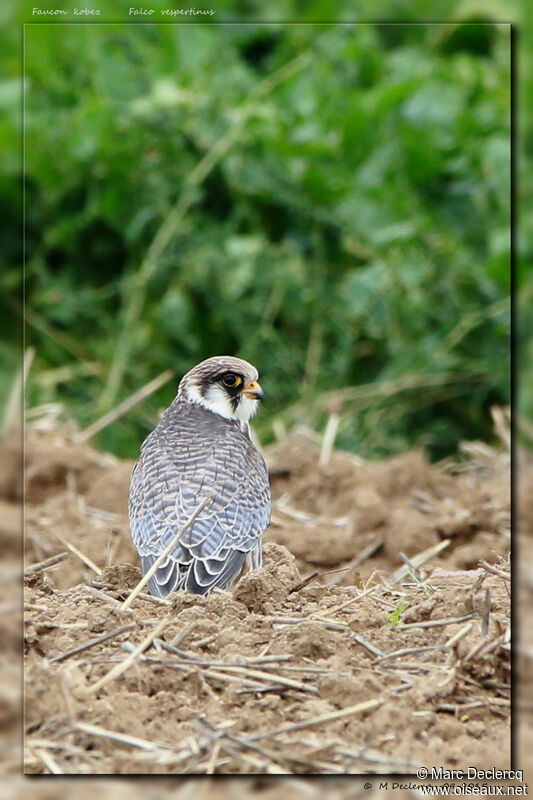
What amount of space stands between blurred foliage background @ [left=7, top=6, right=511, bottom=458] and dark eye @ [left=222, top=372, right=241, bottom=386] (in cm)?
302

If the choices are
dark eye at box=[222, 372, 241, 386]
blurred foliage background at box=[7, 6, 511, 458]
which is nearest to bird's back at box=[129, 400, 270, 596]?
dark eye at box=[222, 372, 241, 386]

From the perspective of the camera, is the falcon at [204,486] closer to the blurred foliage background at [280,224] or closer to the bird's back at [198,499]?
the bird's back at [198,499]

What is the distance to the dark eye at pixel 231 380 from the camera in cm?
399

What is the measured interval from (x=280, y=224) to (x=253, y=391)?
426cm

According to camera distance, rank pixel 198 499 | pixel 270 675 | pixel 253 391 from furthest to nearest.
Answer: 1. pixel 253 391
2. pixel 198 499
3. pixel 270 675

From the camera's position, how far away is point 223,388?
4.01 metres

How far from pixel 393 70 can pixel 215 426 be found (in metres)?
4.74

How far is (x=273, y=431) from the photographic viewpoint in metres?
6.99

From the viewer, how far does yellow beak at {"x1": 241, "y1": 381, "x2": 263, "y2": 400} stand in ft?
12.7

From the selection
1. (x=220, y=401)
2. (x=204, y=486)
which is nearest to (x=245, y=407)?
(x=220, y=401)

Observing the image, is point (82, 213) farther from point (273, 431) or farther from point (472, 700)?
point (472, 700)

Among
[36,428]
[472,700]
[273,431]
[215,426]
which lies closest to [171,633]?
[472,700]

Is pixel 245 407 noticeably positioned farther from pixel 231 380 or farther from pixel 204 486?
pixel 204 486

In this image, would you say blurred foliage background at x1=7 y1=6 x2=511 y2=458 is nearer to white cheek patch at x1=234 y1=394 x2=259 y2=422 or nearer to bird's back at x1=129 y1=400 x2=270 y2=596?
white cheek patch at x1=234 y1=394 x2=259 y2=422
